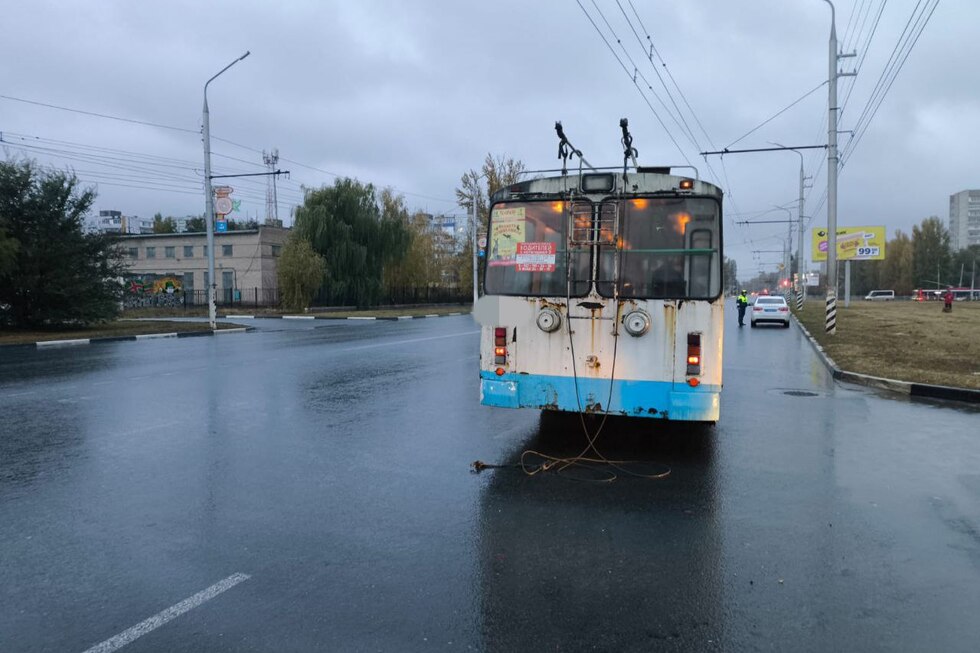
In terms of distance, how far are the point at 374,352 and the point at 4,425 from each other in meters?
9.43

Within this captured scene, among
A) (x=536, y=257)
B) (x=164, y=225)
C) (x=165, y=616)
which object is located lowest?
(x=165, y=616)

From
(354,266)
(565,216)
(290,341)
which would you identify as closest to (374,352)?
(290,341)

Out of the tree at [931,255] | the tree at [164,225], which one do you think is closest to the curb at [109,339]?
the tree at [164,225]

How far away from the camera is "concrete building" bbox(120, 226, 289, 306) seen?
5516cm

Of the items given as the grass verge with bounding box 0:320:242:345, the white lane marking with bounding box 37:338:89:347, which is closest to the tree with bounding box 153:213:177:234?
the grass verge with bounding box 0:320:242:345

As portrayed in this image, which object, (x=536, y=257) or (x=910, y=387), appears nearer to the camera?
(x=536, y=257)

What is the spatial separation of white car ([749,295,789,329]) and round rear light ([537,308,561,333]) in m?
27.5

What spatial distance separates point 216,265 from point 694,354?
6036 centimetres

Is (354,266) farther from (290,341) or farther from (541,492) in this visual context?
(541,492)

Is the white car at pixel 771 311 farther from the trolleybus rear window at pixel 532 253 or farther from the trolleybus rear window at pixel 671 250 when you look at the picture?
the trolleybus rear window at pixel 532 253

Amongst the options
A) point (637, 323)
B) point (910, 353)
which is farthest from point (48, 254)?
point (910, 353)

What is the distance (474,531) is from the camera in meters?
4.76

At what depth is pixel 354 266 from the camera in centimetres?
4747

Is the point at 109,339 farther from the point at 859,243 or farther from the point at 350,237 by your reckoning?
the point at 859,243
